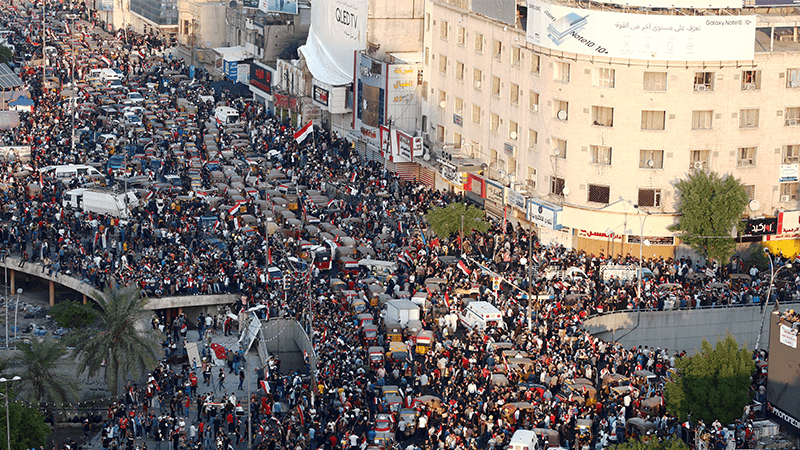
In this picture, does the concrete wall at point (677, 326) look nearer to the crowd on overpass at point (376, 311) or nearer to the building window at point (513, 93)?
the crowd on overpass at point (376, 311)

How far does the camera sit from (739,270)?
84.0 metres

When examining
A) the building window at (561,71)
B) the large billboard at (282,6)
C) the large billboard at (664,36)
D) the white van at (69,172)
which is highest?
the large billboard at (664,36)

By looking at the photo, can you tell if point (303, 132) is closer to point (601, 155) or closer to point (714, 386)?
point (601, 155)

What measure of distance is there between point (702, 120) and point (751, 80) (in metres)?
3.71

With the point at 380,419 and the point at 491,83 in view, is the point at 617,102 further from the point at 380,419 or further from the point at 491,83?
Answer: the point at 380,419

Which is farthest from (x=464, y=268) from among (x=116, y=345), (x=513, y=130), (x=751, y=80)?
(x=751, y=80)

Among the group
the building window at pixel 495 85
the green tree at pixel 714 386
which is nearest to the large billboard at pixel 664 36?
the building window at pixel 495 85

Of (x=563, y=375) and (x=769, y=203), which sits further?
Result: (x=769, y=203)

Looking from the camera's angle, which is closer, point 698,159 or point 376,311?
point 376,311

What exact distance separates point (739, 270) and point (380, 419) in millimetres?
30112

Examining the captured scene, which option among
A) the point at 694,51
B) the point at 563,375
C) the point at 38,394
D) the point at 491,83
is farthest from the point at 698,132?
the point at 38,394

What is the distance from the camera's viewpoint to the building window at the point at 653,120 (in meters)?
83.9

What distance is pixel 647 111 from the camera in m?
84.0

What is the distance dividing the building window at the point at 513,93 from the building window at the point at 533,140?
8.77ft
